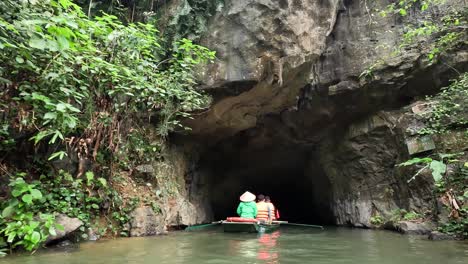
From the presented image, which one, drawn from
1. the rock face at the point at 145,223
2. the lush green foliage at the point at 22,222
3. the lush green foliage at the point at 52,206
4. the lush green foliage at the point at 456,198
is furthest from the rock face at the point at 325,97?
the lush green foliage at the point at 22,222

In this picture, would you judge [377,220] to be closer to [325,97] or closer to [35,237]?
[325,97]

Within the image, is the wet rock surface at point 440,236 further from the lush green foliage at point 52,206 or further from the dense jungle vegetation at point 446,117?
the lush green foliage at point 52,206

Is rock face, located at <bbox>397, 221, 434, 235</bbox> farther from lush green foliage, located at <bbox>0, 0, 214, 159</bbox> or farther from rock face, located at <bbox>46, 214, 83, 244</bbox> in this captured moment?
rock face, located at <bbox>46, 214, 83, 244</bbox>

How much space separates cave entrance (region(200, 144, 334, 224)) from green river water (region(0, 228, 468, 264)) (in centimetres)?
741

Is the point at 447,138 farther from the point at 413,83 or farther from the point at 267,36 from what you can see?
the point at 267,36

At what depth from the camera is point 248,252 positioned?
5809 millimetres

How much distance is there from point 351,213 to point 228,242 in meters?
6.62

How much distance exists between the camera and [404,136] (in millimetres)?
10430

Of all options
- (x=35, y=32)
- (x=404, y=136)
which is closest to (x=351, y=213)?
(x=404, y=136)

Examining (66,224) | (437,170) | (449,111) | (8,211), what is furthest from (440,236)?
(8,211)

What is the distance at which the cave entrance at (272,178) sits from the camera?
1501 cm

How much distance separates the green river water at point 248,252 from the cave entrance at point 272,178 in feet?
24.3

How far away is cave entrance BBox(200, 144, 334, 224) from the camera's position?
591 inches

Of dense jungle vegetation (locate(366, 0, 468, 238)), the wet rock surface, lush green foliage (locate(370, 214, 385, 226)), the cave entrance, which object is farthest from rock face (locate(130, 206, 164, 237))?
lush green foliage (locate(370, 214, 385, 226))
